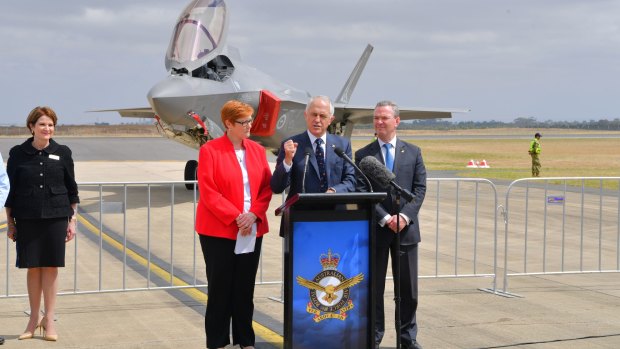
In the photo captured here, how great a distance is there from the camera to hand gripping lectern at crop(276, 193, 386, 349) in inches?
192

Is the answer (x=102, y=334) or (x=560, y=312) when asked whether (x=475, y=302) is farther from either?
(x=102, y=334)

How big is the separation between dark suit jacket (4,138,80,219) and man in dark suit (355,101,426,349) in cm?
229

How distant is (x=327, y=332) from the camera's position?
4973 mm

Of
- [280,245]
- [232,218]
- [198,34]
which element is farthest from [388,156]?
[198,34]

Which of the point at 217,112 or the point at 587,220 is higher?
the point at 217,112

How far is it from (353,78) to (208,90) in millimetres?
14441

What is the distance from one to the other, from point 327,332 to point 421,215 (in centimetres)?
1023

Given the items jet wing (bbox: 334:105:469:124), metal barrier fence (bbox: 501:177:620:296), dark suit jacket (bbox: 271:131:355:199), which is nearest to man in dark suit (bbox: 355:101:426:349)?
dark suit jacket (bbox: 271:131:355:199)

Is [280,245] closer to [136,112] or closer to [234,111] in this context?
[234,111]

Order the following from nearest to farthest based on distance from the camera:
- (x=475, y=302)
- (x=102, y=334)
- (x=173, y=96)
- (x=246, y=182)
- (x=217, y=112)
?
(x=246, y=182) < (x=102, y=334) < (x=475, y=302) < (x=173, y=96) < (x=217, y=112)

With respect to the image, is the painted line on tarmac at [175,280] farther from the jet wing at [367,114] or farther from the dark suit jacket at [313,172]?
the jet wing at [367,114]

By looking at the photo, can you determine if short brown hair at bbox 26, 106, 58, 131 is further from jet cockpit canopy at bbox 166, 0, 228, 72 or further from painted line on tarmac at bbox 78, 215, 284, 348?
jet cockpit canopy at bbox 166, 0, 228, 72

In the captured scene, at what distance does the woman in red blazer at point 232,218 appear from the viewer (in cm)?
529

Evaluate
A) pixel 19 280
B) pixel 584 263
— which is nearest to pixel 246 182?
pixel 19 280
